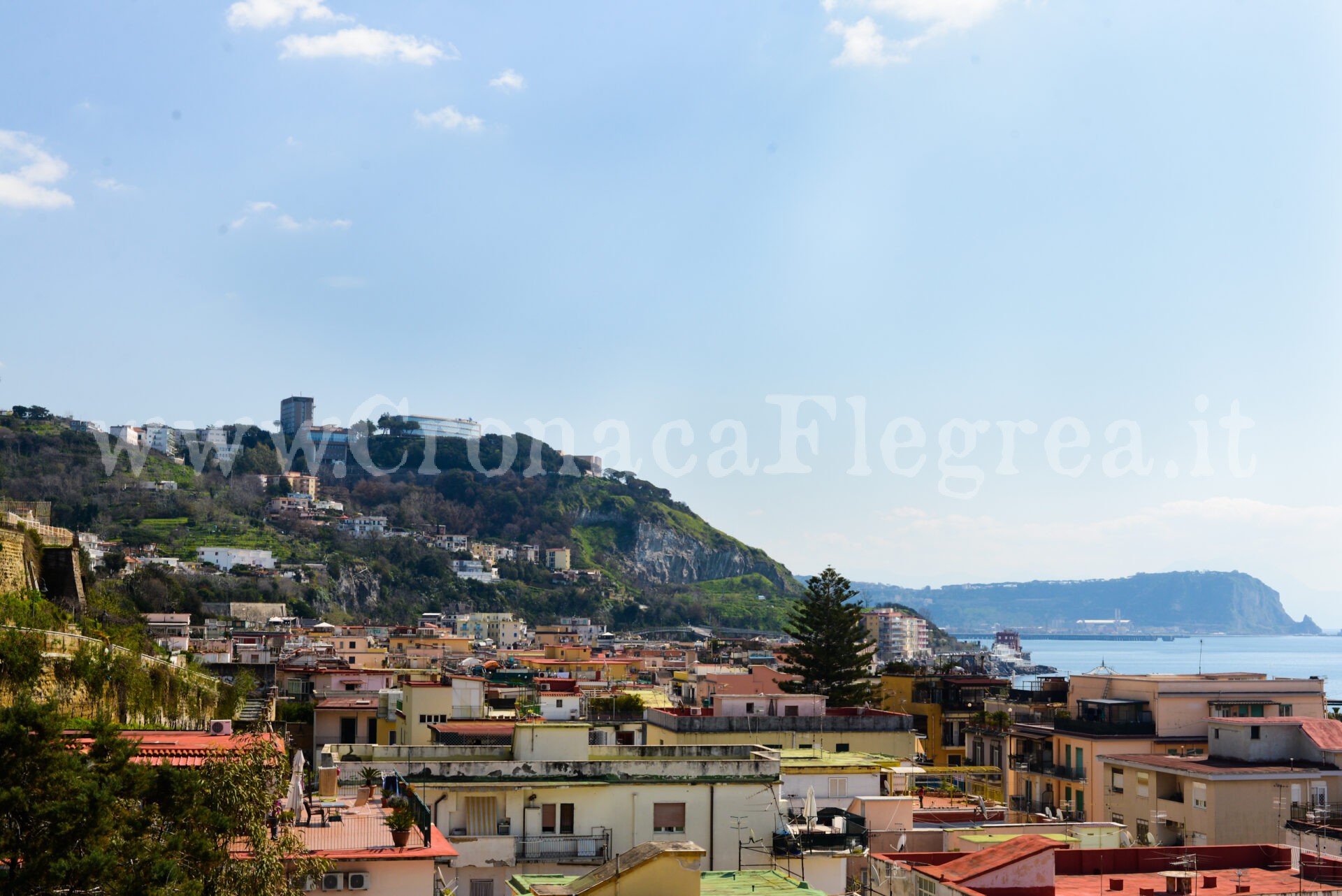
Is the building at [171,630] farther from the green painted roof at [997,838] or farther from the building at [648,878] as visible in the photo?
the building at [648,878]

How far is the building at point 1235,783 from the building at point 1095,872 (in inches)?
329

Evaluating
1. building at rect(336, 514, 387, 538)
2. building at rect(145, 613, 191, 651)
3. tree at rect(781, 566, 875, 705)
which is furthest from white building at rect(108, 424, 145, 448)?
tree at rect(781, 566, 875, 705)

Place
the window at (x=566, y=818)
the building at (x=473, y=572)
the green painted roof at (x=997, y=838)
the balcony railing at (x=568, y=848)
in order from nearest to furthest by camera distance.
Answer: the green painted roof at (x=997, y=838) < the balcony railing at (x=568, y=848) < the window at (x=566, y=818) < the building at (x=473, y=572)

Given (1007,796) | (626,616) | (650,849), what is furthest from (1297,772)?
(626,616)

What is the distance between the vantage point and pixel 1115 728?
1298 inches

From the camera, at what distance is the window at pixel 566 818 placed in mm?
19703

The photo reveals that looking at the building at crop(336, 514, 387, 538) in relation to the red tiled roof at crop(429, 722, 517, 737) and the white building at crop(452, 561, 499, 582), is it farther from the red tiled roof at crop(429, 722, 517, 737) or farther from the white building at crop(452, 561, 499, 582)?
the red tiled roof at crop(429, 722, 517, 737)

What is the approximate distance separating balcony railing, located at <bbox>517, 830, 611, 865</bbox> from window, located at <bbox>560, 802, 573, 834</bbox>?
145mm

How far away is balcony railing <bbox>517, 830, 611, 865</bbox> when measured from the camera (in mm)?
19297

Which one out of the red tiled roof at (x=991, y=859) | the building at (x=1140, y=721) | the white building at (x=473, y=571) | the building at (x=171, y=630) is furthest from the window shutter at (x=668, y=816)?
the white building at (x=473, y=571)

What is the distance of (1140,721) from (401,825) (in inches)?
967

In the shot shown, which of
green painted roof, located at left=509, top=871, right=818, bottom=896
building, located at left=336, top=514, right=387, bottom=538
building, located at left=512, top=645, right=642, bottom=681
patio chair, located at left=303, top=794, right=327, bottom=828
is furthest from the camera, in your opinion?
building, located at left=336, top=514, right=387, bottom=538

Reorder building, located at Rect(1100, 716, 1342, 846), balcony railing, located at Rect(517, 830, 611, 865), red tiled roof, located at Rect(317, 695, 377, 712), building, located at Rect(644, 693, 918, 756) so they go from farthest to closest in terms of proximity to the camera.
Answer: red tiled roof, located at Rect(317, 695, 377, 712) → building, located at Rect(644, 693, 918, 756) → building, located at Rect(1100, 716, 1342, 846) → balcony railing, located at Rect(517, 830, 611, 865)

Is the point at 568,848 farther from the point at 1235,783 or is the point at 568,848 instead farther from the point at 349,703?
the point at 349,703
